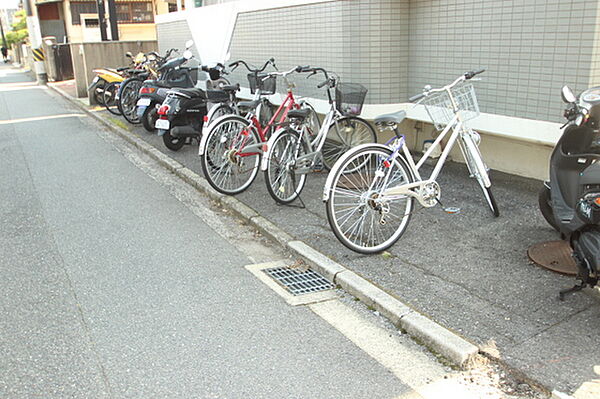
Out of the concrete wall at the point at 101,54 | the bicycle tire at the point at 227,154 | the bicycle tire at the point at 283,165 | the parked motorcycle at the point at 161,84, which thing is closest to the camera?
the bicycle tire at the point at 283,165

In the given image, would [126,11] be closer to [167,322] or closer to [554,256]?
[167,322]

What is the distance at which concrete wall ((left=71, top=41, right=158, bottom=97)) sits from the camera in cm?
1560

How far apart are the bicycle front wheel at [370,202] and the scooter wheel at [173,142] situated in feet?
15.8

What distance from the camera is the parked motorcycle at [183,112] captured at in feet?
27.0

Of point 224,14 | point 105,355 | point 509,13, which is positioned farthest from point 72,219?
point 224,14

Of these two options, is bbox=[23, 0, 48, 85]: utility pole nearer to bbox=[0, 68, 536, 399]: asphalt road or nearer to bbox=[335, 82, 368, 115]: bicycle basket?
bbox=[0, 68, 536, 399]: asphalt road

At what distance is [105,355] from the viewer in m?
3.39

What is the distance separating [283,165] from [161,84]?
5.08m

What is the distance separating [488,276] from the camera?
165 inches

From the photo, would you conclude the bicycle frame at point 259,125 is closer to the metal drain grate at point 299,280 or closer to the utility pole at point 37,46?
the metal drain grate at point 299,280

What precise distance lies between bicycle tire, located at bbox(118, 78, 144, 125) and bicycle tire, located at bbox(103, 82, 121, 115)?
1031 millimetres

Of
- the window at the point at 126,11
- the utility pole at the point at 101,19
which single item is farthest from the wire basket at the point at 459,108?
the window at the point at 126,11

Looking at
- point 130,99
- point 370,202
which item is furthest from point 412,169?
point 130,99

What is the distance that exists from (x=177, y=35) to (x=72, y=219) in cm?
864
